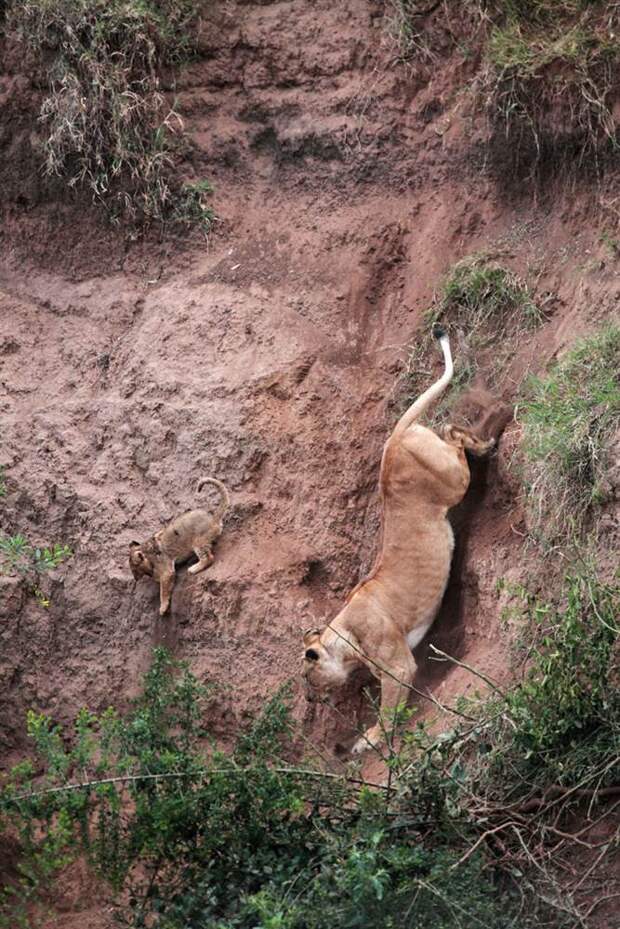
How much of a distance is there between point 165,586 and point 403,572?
151cm

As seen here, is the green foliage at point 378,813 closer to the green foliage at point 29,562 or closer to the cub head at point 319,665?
the cub head at point 319,665

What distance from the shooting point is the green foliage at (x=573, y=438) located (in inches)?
Result: 332

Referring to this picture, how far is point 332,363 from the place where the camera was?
10547 mm

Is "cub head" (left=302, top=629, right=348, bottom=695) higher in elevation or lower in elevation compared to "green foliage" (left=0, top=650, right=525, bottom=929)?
lower

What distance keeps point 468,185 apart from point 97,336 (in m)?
2.72

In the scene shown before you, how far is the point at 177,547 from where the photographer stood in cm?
988

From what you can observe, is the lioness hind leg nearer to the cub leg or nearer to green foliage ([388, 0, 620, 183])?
the cub leg

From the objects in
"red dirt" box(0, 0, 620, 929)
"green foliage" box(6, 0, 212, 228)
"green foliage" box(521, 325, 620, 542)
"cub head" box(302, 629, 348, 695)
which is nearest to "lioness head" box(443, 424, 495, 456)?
"red dirt" box(0, 0, 620, 929)

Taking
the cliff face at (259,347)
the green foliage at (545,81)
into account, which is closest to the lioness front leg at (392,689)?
the cliff face at (259,347)

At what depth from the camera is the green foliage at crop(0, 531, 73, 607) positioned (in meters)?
9.61

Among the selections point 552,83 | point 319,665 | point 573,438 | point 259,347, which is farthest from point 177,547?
point 552,83

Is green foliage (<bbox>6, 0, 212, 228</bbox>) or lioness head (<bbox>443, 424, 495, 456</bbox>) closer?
lioness head (<bbox>443, 424, 495, 456</bbox>)

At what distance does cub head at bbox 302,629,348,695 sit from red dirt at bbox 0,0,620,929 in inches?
6.9

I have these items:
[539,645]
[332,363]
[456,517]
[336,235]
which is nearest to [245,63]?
[336,235]
